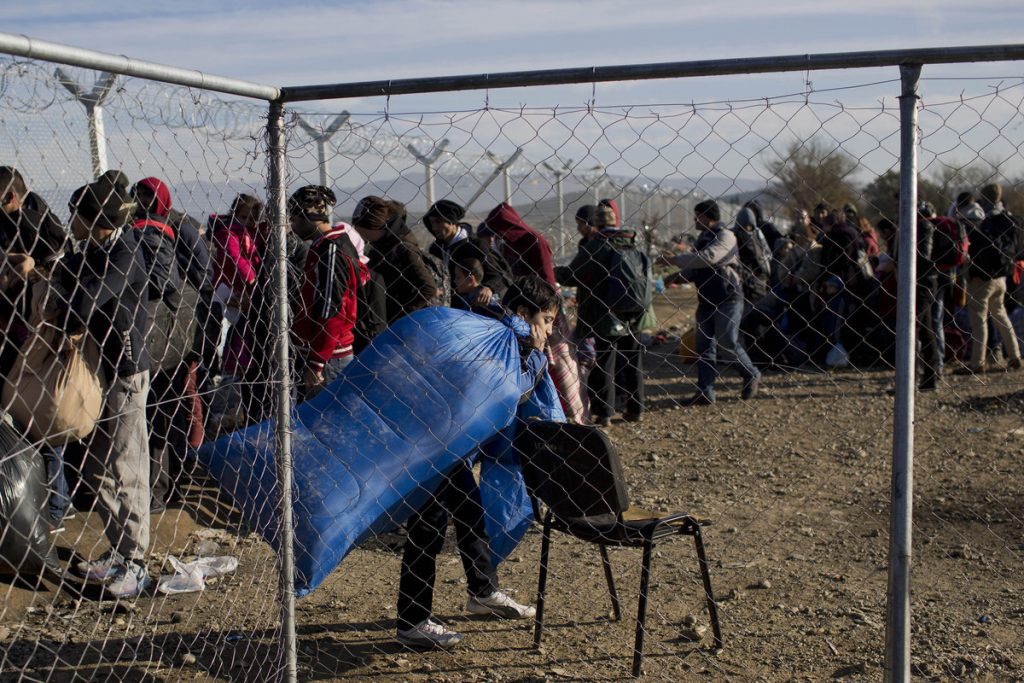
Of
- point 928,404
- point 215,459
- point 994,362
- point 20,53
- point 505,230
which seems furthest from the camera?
→ point 994,362

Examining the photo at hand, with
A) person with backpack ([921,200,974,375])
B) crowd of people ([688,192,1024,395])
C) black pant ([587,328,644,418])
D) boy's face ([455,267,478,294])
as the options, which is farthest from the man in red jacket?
person with backpack ([921,200,974,375])

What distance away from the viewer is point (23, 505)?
4.20 meters

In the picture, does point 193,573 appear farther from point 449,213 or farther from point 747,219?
point 747,219

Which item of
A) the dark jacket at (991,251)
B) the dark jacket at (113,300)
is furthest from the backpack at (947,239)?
the dark jacket at (113,300)

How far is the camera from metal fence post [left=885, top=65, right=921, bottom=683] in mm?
2645

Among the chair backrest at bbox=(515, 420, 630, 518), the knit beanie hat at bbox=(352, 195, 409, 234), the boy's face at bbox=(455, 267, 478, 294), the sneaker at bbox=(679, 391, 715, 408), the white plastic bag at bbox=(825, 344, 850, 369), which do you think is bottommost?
the sneaker at bbox=(679, 391, 715, 408)

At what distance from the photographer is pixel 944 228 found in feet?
27.0

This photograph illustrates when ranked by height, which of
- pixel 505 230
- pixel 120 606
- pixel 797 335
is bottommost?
pixel 120 606

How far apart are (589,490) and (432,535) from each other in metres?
0.61

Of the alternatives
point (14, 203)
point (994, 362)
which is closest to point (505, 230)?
point (14, 203)

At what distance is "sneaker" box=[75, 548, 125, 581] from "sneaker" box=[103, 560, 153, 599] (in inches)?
1.2

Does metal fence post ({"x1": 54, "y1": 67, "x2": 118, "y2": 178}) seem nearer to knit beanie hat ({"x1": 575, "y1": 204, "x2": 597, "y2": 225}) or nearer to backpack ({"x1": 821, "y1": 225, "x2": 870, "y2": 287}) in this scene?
knit beanie hat ({"x1": 575, "y1": 204, "x2": 597, "y2": 225})

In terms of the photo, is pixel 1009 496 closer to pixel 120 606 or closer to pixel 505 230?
pixel 505 230

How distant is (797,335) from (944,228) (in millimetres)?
2201
